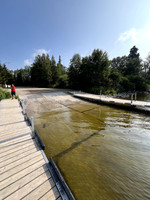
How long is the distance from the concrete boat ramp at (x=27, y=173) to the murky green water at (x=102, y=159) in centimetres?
83

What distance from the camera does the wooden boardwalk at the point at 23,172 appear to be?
1870mm

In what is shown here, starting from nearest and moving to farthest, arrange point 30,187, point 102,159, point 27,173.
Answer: point 30,187, point 27,173, point 102,159

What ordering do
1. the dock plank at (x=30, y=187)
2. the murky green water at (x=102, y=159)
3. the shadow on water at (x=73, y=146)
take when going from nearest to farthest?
the dock plank at (x=30, y=187), the murky green water at (x=102, y=159), the shadow on water at (x=73, y=146)

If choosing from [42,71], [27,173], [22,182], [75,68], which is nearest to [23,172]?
[27,173]

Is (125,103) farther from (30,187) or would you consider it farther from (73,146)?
(30,187)

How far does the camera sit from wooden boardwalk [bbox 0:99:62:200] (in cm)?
187

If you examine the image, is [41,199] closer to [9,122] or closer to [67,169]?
[67,169]

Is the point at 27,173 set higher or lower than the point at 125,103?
lower

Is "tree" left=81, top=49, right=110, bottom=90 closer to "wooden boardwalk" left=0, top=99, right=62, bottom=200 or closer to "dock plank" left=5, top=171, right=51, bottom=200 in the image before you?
"wooden boardwalk" left=0, top=99, right=62, bottom=200

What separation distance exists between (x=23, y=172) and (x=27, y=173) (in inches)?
4.9

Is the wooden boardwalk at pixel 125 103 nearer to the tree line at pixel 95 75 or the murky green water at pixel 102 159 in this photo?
the murky green water at pixel 102 159

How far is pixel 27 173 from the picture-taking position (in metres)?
2.31

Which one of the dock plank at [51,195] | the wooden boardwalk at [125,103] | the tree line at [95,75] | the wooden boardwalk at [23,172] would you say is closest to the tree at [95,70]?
the tree line at [95,75]

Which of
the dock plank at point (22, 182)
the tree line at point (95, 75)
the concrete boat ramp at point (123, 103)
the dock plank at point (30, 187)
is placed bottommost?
the dock plank at point (30, 187)
